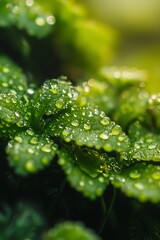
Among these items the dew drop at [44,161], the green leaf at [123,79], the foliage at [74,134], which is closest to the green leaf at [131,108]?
the foliage at [74,134]

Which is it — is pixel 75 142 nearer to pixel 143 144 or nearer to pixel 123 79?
pixel 143 144

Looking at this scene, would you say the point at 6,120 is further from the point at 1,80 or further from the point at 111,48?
the point at 111,48

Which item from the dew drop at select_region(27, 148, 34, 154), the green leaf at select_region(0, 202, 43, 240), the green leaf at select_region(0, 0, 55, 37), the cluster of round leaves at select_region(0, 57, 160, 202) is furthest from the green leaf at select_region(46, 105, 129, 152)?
the green leaf at select_region(0, 0, 55, 37)

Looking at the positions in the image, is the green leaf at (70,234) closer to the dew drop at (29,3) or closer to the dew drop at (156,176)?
the dew drop at (156,176)

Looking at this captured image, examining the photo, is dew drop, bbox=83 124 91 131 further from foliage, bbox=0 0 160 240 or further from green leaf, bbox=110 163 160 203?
green leaf, bbox=110 163 160 203

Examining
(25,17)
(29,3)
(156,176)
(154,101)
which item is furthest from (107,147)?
(29,3)

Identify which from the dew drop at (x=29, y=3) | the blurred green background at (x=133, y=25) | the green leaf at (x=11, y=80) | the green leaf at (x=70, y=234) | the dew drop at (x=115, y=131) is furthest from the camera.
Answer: the blurred green background at (x=133, y=25)
